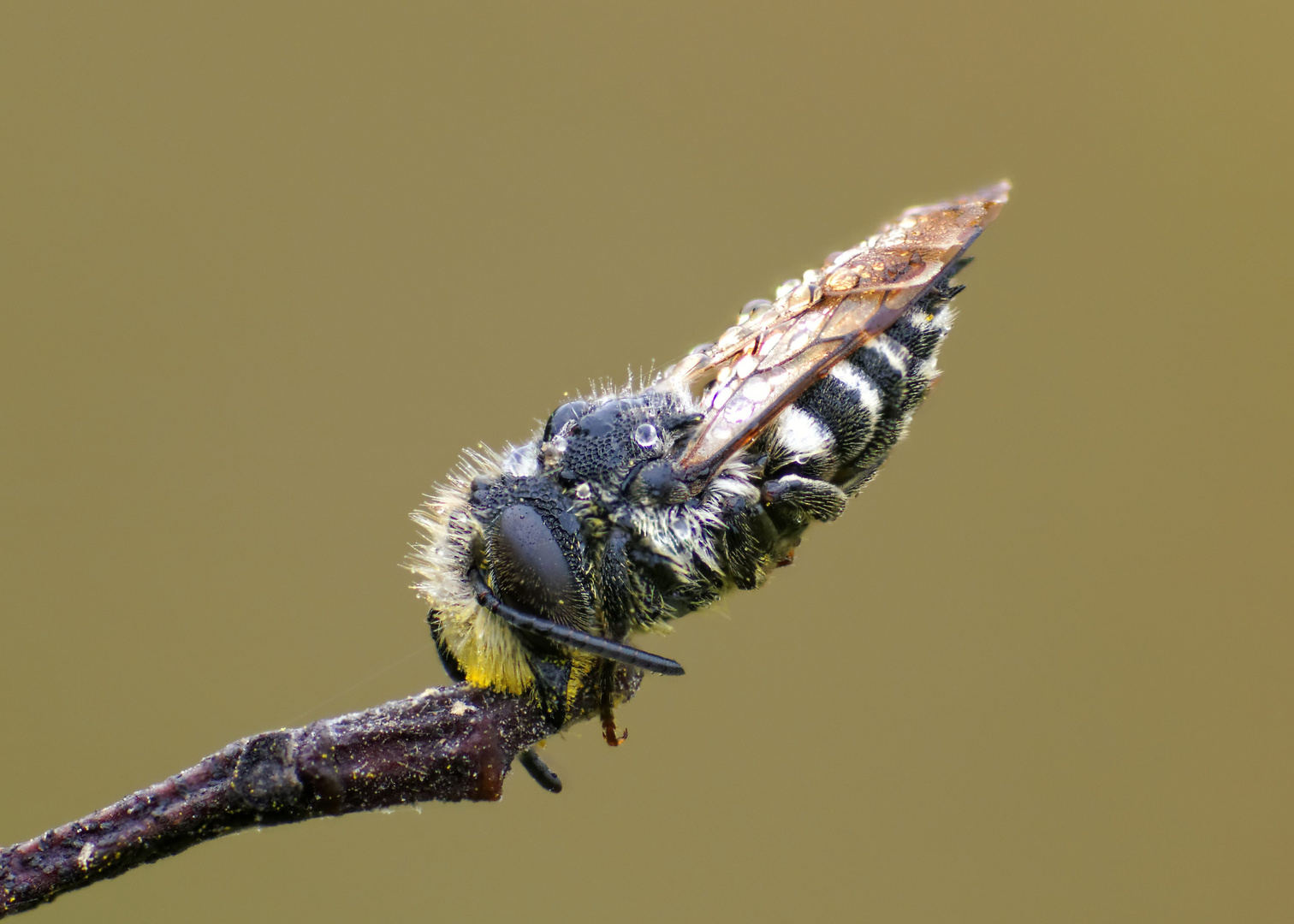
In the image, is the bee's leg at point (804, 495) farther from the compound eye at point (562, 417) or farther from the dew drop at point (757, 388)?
the compound eye at point (562, 417)

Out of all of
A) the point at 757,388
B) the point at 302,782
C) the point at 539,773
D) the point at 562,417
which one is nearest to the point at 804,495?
the point at 757,388

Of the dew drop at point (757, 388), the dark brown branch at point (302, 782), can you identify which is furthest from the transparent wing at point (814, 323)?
the dark brown branch at point (302, 782)

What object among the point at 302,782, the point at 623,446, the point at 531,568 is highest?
the point at 623,446

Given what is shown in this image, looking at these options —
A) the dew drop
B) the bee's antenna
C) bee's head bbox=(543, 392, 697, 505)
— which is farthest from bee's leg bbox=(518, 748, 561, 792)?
the dew drop

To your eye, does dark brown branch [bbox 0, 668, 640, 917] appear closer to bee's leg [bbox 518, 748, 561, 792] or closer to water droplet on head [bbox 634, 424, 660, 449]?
bee's leg [bbox 518, 748, 561, 792]

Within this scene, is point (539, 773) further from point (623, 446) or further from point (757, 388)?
point (757, 388)

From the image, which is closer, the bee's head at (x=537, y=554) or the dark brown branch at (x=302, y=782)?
the dark brown branch at (x=302, y=782)

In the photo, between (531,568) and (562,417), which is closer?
(531,568)
